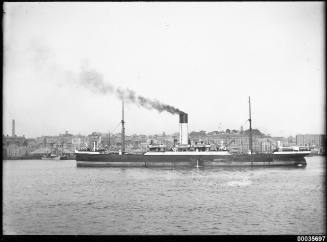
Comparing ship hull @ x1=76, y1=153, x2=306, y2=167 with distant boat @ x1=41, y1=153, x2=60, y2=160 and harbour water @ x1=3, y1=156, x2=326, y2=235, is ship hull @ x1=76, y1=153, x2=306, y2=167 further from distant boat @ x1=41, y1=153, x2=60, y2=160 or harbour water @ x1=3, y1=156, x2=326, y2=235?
distant boat @ x1=41, y1=153, x2=60, y2=160

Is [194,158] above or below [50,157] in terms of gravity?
above

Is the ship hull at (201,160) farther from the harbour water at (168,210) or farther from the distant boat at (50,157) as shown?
the distant boat at (50,157)

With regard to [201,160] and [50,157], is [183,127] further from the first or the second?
[50,157]

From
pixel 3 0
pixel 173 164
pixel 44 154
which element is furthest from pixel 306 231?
pixel 44 154
